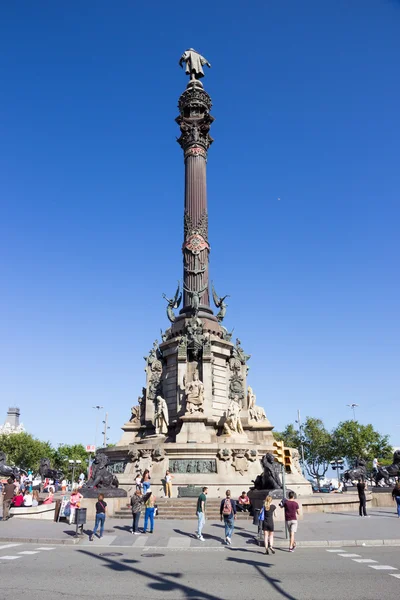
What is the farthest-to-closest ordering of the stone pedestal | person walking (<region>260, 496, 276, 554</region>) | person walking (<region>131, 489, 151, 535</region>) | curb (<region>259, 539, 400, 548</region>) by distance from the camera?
the stone pedestal → person walking (<region>131, 489, 151, 535</region>) → curb (<region>259, 539, 400, 548</region>) → person walking (<region>260, 496, 276, 554</region>)

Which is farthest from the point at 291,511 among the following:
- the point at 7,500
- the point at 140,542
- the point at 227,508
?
the point at 7,500

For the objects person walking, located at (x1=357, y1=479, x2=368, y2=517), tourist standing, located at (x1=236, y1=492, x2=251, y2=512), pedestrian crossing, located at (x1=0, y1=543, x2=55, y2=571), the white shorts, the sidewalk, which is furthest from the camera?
person walking, located at (x1=357, y1=479, x2=368, y2=517)

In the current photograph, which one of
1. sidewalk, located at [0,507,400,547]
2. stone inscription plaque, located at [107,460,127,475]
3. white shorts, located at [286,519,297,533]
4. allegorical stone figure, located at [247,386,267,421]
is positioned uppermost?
allegorical stone figure, located at [247,386,267,421]

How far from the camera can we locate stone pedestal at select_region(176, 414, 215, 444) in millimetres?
30719

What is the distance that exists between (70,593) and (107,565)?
3.26 metres

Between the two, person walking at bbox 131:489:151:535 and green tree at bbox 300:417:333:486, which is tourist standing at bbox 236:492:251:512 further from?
green tree at bbox 300:417:333:486

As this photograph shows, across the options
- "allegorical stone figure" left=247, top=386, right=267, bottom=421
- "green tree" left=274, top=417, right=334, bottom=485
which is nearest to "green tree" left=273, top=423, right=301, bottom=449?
"green tree" left=274, top=417, right=334, bottom=485

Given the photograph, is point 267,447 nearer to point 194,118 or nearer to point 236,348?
point 236,348

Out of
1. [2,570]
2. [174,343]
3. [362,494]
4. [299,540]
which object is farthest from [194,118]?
[2,570]

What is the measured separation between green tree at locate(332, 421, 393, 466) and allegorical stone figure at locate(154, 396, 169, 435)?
49.8 metres

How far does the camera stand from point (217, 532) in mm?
18250

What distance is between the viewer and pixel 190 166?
42.1 metres

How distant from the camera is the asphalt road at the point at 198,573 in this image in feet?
30.1

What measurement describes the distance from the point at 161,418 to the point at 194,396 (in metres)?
3.14
